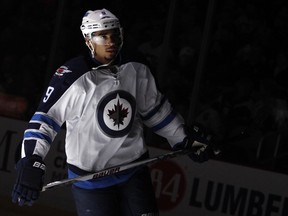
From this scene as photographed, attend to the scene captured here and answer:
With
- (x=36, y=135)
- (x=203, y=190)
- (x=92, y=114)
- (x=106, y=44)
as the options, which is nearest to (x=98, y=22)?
(x=106, y=44)

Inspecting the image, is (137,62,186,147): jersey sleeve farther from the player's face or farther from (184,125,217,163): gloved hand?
the player's face

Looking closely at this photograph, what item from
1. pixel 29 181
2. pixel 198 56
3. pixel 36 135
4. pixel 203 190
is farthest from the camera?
pixel 198 56

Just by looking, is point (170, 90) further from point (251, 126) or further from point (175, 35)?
point (251, 126)

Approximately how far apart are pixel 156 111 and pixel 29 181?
67 cm

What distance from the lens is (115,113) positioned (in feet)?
10.9

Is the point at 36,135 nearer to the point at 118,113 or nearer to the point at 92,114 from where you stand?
the point at 92,114

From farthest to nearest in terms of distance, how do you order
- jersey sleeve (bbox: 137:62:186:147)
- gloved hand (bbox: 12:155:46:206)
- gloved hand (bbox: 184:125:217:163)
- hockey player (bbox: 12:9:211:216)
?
gloved hand (bbox: 184:125:217:163) → jersey sleeve (bbox: 137:62:186:147) → hockey player (bbox: 12:9:211:216) → gloved hand (bbox: 12:155:46:206)

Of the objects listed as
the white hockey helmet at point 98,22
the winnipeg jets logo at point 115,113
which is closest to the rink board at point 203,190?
the winnipeg jets logo at point 115,113

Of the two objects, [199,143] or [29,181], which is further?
[199,143]

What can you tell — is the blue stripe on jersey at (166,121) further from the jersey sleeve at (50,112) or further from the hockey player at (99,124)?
the jersey sleeve at (50,112)

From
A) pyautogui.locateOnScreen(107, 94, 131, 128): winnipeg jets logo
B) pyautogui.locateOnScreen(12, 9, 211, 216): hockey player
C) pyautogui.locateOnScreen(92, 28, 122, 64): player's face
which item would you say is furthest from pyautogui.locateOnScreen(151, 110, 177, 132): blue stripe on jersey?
pyautogui.locateOnScreen(92, 28, 122, 64): player's face

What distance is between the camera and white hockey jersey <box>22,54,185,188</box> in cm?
329

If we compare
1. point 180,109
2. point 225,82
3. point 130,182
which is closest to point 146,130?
point 180,109

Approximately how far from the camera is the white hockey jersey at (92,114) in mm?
3291
